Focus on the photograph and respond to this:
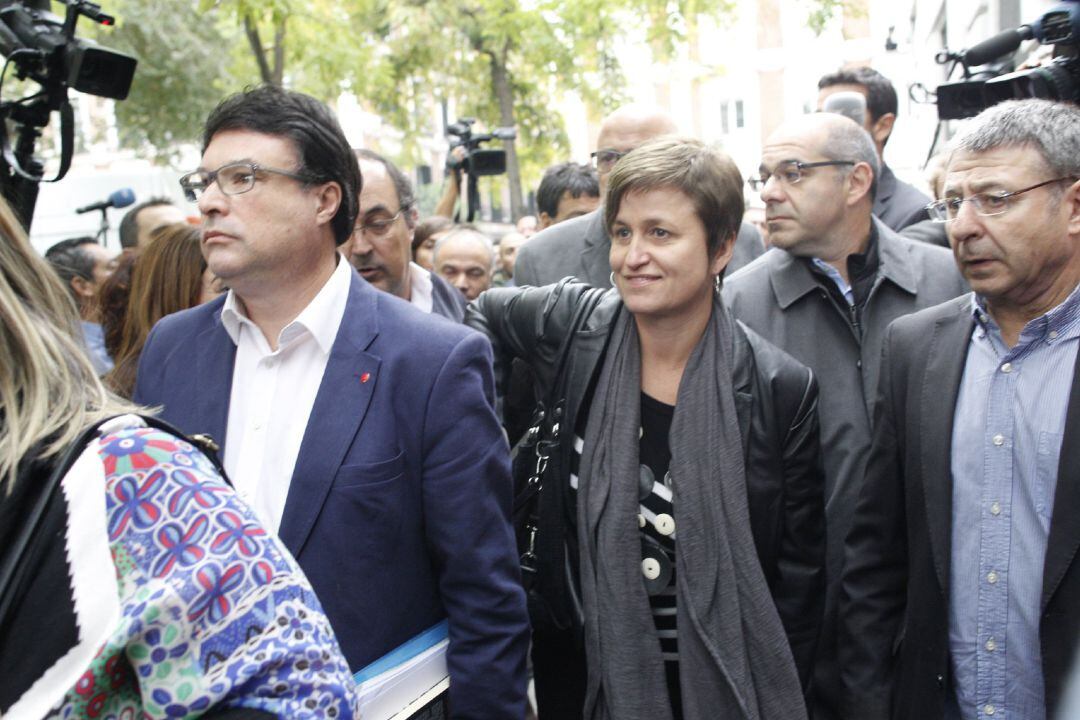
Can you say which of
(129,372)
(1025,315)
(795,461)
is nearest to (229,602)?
(795,461)

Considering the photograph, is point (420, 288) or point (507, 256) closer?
point (420, 288)

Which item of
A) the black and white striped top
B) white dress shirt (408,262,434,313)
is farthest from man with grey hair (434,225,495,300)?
the black and white striped top

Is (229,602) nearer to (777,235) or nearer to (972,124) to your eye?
(972,124)

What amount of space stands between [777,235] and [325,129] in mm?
1671

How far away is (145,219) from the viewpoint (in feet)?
18.9

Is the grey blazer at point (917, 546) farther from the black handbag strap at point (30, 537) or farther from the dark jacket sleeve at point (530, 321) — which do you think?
the black handbag strap at point (30, 537)

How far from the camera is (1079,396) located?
2.37m

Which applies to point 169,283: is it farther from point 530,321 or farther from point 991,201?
point 991,201

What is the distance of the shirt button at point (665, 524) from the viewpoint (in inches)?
110

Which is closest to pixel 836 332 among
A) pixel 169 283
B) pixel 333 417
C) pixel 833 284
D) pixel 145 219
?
pixel 833 284

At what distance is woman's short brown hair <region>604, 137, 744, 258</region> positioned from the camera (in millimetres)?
2865

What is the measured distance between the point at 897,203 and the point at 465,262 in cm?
208

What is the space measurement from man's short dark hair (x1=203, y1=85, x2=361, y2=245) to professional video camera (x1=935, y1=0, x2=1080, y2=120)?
224 cm

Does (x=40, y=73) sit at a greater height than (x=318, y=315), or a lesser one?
greater
